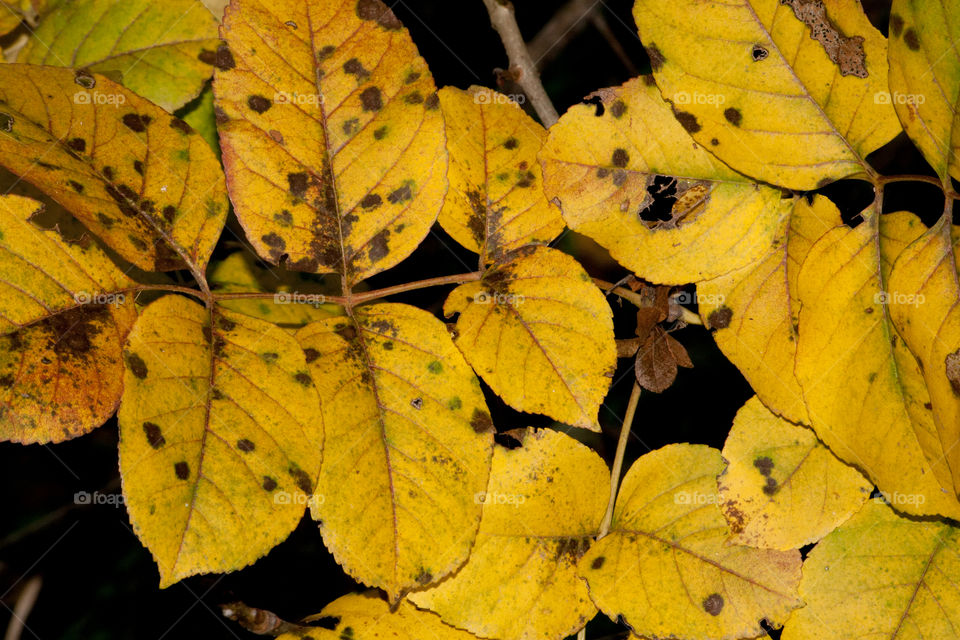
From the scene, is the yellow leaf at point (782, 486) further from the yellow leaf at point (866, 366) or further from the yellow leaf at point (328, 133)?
the yellow leaf at point (328, 133)

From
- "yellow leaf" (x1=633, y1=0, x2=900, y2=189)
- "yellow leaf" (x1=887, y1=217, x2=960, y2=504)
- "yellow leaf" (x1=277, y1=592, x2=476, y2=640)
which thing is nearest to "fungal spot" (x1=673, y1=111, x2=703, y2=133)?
"yellow leaf" (x1=633, y1=0, x2=900, y2=189)

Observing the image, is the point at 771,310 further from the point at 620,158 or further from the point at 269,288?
the point at 269,288

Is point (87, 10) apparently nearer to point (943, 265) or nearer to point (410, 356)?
point (410, 356)

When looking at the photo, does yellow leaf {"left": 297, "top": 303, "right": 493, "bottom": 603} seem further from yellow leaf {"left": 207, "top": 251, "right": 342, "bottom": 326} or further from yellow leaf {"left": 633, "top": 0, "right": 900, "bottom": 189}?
yellow leaf {"left": 633, "top": 0, "right": 900, "bottom": 189}

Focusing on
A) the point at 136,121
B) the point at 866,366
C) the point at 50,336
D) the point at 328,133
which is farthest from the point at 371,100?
the point at 866,366

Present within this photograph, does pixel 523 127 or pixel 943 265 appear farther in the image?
pixel 523 127

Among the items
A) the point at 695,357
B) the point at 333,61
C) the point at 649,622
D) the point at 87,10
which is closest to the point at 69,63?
the point at 87,10
